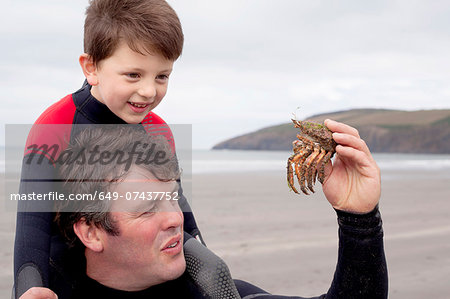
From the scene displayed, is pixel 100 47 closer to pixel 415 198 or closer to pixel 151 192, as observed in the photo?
pixel 151 192

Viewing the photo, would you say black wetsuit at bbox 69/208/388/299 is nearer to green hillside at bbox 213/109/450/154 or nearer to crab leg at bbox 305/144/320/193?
crab leg at bbox 305/144/320/193

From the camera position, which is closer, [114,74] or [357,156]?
[357,156]

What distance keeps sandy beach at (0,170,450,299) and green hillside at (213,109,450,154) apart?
144 ft

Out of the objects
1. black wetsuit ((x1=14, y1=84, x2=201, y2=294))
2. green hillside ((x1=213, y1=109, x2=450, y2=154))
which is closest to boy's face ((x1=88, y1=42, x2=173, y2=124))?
black wetsuit ((x1=14, y1=84, x2=201, y2=294))

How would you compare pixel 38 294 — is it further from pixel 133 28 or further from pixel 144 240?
pixel 133 28

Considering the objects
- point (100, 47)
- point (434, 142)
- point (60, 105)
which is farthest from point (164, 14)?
point (434, 142)

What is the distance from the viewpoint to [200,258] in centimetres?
245

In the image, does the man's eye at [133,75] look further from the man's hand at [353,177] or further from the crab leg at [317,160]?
the man's hand at [353,177]

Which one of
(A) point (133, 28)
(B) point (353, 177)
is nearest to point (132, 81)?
(A) point (133, 28)

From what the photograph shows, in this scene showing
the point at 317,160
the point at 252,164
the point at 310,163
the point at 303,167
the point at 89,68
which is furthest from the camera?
the point at 252,164

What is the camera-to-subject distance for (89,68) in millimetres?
3225

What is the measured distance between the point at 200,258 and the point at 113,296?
48cm

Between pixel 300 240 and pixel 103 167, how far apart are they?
17.3 feet

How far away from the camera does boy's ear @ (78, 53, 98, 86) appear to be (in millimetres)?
3180
